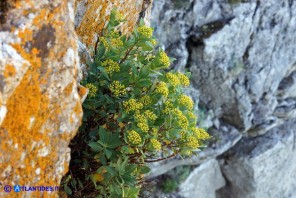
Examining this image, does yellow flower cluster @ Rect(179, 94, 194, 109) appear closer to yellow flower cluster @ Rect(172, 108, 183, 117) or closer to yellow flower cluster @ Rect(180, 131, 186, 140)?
yellow flower cluster @ Rect(172, 108, 183, 117)

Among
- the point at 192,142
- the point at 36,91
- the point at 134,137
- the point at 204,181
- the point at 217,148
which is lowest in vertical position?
the point at 204,181

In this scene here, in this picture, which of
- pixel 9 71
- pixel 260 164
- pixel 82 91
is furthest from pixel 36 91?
pixel 260 164

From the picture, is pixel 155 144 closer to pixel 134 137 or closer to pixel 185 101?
pixel 134 137

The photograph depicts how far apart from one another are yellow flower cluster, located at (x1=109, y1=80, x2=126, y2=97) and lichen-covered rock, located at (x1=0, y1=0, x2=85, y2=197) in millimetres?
332

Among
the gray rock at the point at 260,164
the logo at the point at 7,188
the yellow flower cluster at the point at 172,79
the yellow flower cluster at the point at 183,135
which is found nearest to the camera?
the logo at the point at 7,188

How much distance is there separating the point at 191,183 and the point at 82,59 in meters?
6.67

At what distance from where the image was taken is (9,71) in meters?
2.40

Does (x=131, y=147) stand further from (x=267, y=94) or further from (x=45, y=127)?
(x=267, y=94)

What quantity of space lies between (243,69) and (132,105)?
6288mm

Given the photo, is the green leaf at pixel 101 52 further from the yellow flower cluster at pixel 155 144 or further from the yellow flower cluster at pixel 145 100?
the yellow flower cluster at pixel 155 144

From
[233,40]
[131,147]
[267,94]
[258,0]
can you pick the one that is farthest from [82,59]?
[267,94]

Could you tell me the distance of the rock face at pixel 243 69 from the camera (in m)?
8.14

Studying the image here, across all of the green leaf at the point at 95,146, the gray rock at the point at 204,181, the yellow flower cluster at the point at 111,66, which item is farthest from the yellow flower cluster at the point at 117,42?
the gray rock at the point at 204,181

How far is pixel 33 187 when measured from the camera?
2.74 metres
